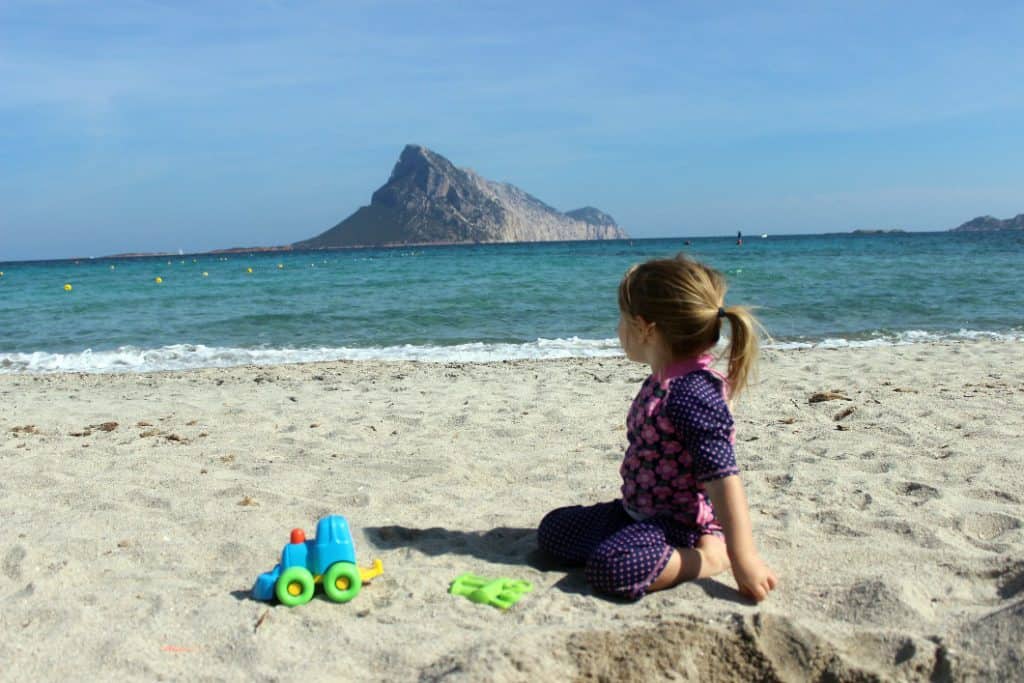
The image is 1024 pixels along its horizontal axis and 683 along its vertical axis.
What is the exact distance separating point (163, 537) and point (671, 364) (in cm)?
213

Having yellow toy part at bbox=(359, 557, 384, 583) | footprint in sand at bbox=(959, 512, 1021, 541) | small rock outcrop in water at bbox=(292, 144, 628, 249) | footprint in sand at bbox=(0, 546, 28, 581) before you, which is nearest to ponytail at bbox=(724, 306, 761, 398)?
footprint in sand at bbox=(959, 512, 1021, 541)

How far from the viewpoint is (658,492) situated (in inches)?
116

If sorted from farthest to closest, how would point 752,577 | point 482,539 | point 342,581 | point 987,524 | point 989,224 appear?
point 989,224 < point 482,539 < point 987,524 < point 342,581 < point 752,577

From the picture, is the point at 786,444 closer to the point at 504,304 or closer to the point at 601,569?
the point at 601,569

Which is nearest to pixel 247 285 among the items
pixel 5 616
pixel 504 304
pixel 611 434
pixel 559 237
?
pixel 504 304

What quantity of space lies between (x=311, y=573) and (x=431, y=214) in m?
116

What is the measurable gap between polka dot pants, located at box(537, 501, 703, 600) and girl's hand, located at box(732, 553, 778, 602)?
234 mm

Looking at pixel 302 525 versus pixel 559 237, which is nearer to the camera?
pixel 302 525

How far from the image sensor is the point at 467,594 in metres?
2.82

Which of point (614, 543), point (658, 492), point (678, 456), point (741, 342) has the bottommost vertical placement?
point (614, 543)

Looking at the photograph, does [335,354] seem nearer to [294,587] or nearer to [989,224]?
[294,587]

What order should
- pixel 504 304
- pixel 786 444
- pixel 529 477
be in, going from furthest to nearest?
pixel 504 304, pixel 786 444, pixel 529 477

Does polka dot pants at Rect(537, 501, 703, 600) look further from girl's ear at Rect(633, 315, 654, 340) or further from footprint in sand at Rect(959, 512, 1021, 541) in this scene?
footprint in sand at Rect(959, 512, 1021, 541)

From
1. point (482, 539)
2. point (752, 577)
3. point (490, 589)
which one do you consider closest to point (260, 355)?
point (482, 539)
